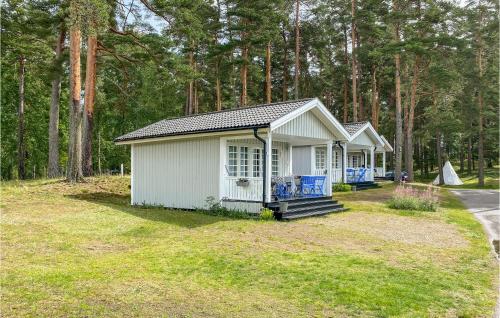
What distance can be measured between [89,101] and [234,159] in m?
8.75

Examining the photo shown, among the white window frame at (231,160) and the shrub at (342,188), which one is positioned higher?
the white window frame at (231,160)

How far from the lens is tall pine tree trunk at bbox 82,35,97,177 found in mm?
17672

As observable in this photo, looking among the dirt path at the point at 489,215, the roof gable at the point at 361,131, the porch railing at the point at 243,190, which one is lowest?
the dirt path at the point at 489,215

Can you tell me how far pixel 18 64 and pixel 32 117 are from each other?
7.13m

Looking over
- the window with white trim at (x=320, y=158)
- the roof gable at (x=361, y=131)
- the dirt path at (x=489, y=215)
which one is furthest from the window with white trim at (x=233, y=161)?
the roof gable at (x=361, y=131)

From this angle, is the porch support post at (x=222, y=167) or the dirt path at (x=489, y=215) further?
the porch support post at (x=222, y=167)

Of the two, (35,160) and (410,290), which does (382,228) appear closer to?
(410,290)

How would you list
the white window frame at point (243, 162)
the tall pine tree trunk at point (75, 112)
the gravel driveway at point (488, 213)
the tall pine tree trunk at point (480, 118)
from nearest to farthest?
1. the gravel driveway at point (488, 213)
2. the white window frame at point (243, 162)
3. the tall pine tree trunk at point (75, 112)
4. the tall pine tree trunk at point (480, 118)

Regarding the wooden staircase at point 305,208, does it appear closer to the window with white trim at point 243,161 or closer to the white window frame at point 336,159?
the window with white trim at point 243,161

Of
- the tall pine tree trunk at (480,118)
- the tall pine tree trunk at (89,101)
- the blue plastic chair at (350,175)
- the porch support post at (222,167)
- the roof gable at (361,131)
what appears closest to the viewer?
the porch support post at (222,167)

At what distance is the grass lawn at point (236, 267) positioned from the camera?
462 cm

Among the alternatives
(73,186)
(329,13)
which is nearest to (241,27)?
(329,13)

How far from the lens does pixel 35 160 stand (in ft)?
120

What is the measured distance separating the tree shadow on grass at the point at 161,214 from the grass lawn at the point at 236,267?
9cm
